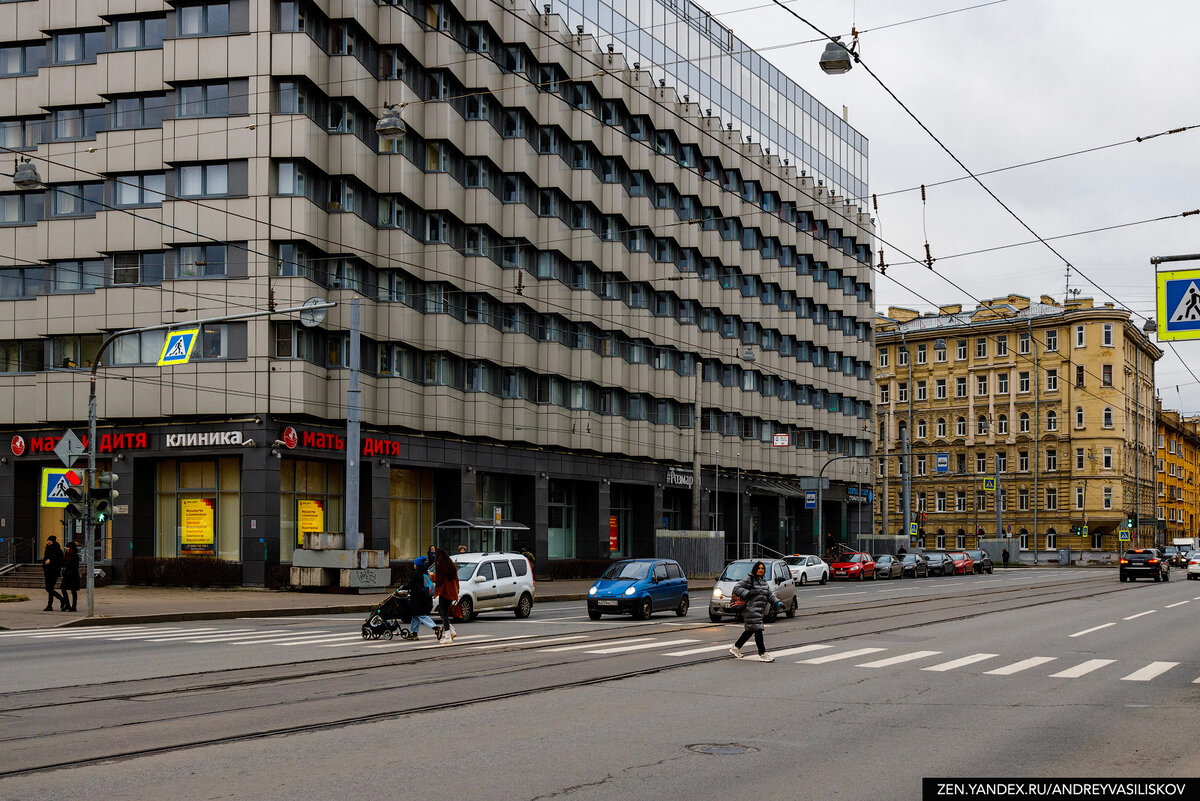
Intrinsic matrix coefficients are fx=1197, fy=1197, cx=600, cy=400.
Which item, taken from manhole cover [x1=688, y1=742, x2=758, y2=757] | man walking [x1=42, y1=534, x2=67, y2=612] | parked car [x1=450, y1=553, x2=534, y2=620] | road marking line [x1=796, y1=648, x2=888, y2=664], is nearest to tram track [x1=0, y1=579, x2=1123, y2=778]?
road marking line [x1=796, y1=648, x2=888, y2=664]

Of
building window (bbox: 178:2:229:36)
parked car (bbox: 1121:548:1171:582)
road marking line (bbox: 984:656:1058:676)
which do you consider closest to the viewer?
road marking line (bbox: 984:656:1058:676)

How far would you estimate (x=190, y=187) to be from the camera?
4347 centimetres

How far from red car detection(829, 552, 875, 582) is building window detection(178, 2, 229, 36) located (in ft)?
Result: 135

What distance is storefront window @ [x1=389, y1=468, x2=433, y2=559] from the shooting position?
48.8 m

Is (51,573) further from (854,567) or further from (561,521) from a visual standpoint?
(854,567)

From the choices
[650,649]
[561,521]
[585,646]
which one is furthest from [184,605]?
[561,521]

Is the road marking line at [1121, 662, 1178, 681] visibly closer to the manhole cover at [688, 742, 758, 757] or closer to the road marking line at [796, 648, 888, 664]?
the road marking line at [796, 648, 888, 664]

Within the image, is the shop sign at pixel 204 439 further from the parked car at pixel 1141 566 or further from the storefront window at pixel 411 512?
the parked car at pixel 1141 566

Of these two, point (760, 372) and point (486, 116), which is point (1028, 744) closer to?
point (486, 116)

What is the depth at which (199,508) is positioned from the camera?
44.3 meters

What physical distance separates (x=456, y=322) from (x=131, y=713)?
38503 mm

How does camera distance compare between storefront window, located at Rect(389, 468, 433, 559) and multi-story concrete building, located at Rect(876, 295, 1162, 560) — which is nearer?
storefront window, located at Rect(389, 468, 433, 559)

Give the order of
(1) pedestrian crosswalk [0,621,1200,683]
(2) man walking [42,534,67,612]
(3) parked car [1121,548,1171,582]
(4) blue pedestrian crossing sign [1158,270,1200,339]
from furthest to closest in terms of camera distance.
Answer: (3) parked car [1121,548,1171,582] → (2) man walking [42,534,67,612] → (4) blue pedestrian crossing sign [1158,270,1200,339] → (1) pedestrian crosswalk [0,621,1200,683]

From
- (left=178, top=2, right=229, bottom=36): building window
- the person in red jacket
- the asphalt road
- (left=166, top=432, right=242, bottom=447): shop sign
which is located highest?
(left=178, top=2, right=229, bottom=36): building window
